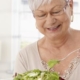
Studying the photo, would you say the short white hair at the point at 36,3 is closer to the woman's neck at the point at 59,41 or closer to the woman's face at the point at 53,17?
the woman's face at the point at 53,17

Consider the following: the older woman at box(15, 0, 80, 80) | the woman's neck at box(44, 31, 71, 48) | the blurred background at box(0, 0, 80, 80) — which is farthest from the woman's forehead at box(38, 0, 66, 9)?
the blurred background at box(0, 0, 80, 80)

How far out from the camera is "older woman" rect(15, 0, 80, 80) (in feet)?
3.05

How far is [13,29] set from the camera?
2498 mm

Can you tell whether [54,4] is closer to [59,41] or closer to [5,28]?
[59,41]

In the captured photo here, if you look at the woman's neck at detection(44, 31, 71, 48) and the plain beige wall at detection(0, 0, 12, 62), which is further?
the plain beige wall at detection(0, 0, 12, 62)

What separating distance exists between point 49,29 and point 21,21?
1.59 meters

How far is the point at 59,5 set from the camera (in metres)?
0.92

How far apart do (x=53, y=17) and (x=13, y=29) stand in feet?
5.26

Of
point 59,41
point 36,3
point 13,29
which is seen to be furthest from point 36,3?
point 13,29

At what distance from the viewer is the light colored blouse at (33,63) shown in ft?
3.19

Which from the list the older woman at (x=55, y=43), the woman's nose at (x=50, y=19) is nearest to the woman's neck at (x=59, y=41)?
the older woman at (x=55, y=43)

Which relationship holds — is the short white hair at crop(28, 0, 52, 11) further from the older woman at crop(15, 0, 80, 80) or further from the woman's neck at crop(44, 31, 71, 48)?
the woman's neck at crop(44, 31, 71, 48)

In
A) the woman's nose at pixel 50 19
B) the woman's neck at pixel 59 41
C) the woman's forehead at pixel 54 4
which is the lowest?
the woman's neck at pixel 59 41

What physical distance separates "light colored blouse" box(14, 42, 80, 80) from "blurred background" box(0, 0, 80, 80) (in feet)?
4.66
